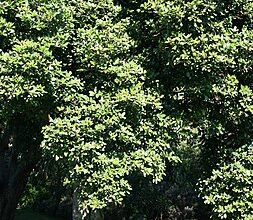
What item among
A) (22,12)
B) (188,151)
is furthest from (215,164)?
(188,151)

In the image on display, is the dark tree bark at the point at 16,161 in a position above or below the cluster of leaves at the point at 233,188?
above

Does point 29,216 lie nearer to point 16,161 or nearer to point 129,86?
point 16,161

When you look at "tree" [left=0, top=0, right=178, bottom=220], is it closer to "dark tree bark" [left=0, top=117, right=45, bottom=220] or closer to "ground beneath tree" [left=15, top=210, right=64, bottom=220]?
"dark tree bark" [left=0, top=117, right=45, bottom=220]

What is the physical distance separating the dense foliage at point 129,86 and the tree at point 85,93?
0.01 metres

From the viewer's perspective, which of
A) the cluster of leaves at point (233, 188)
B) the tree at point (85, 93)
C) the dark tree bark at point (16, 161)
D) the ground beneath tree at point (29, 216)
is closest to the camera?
the tree at point (85, 93)

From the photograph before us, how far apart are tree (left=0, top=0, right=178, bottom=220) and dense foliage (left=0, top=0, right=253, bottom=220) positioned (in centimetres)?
1

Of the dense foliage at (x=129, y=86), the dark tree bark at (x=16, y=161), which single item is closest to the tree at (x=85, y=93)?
the dense foliage at (x=129, y=86)

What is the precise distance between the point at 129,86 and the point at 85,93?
2.07 ft

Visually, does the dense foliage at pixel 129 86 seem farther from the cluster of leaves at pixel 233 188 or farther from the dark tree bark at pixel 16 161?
the dark tree bark at pixel 16 161

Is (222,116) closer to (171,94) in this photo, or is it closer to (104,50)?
(171,94)

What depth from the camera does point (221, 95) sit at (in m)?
6.12

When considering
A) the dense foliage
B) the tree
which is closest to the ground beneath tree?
the dense foliage

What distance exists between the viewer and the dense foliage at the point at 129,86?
5562mm

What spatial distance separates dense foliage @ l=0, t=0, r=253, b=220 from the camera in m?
5.56
